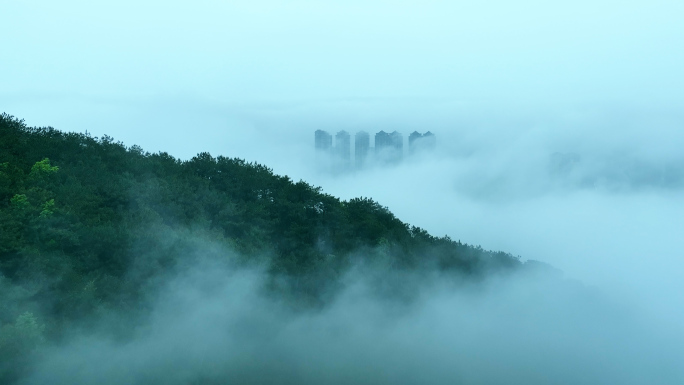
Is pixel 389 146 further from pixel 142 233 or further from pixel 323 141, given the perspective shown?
pixel 142 233

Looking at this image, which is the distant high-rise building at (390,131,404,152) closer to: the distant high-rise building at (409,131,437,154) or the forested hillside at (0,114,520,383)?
the distant high-rise building at (409,131,437,154)

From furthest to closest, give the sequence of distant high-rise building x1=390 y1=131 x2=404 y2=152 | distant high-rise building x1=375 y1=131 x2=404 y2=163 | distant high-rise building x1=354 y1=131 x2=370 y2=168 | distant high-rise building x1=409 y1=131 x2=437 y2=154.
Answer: distant high-rise building x1=409 y1=131 x2=437 y2=154 < distant high-rise building x1=390 y1=131 x2=404 y2=152 < distant high-rise building x1=375 y1=131 x2=404 y2=163 < distant high-rise building x1=354 y1=131 x2=370 y2=168

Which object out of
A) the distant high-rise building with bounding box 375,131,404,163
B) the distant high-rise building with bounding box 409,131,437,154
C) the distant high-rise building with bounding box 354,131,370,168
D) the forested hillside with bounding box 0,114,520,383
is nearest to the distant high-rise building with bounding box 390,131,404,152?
the distant high-rise building with bounding box 375,131,404,163

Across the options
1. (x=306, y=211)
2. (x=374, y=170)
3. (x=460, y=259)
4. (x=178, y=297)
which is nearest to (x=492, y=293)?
(x=460, y=259)

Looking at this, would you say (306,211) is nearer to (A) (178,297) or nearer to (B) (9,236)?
(A) (178,297)

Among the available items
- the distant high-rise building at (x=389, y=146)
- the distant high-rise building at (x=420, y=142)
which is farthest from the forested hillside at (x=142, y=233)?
the distant high-rise building at (x=420, y=142)
